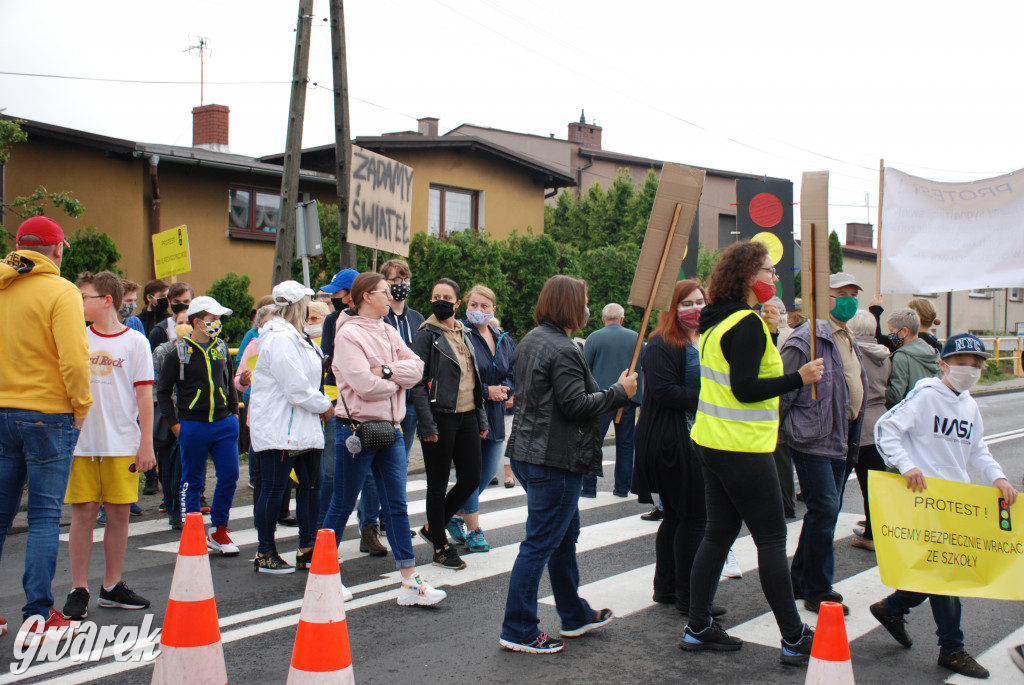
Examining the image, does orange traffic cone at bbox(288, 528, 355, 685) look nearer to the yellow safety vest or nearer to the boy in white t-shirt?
the yellow safety vest

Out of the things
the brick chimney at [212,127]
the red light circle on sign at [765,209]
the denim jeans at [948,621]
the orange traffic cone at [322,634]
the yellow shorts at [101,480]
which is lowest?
the denim jeans at [948,621]

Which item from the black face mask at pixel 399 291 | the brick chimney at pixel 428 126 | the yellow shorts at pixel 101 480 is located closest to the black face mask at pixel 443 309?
the black face mask at pixel 399 291

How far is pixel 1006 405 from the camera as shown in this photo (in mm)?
21766

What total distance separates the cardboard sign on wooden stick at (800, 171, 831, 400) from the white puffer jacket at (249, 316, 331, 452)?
3247 mm

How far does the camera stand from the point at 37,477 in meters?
4.63

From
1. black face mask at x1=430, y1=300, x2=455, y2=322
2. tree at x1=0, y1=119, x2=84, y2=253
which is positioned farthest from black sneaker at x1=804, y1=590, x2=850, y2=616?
tree at x1=0, y1=119, x2=84, y2=253

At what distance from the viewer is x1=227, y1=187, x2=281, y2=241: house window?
20688 millimetres

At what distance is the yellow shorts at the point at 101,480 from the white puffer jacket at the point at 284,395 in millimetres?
932

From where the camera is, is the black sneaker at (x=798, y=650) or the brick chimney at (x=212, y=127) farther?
the brick chimney at (x=212, y=127)

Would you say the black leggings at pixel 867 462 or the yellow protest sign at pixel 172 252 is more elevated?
the yellow protest sign at pixel 172 252

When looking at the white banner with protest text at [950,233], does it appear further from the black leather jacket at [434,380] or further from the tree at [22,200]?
the tree at [22,200]

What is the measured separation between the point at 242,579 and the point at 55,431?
6.11ft

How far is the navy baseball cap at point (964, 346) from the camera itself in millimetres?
4602

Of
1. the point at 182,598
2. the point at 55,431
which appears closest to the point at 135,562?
the point at 55,431
